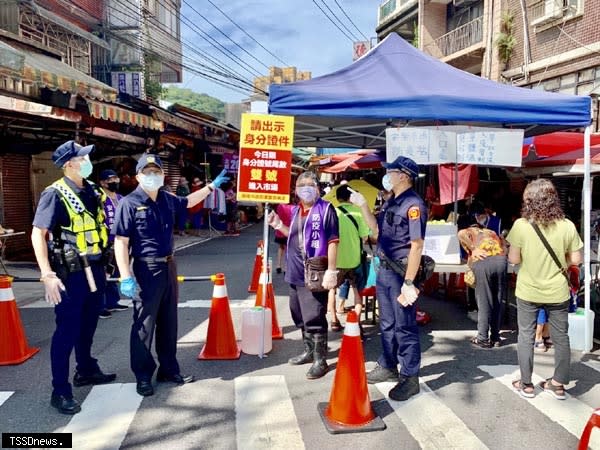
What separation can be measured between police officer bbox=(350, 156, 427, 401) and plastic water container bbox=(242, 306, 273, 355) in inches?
53.0

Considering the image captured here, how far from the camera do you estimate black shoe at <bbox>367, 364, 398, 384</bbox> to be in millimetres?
4352

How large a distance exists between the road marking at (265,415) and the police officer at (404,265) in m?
0.93

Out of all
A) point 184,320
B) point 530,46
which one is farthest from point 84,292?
point 530,46

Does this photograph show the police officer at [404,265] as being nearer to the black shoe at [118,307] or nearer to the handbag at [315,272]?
the handbag at [315,272]

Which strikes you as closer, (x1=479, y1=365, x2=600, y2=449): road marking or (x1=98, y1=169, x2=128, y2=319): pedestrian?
(x1=479, y1=365, x2=600, y2=449): road marking

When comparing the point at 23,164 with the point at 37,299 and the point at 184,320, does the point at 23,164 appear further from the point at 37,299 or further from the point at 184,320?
the point at 184,320

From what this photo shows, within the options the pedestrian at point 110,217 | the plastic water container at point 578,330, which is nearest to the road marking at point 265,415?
the pedestrian at point 110,217

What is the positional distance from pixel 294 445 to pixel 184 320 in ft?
11.5

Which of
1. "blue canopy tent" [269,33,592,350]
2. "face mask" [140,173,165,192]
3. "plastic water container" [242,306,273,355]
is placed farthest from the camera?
"blue canopy tent" [269,33,592,350]

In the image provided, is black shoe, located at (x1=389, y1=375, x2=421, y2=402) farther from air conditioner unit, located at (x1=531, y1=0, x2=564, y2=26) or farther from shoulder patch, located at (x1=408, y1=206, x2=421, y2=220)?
air conditioner unit, located at (x1=531, y1=0, x2=564, y2=26)

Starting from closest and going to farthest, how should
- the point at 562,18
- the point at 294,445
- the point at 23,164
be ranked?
the point at 294,445
the point at 23,164
the point at 562,18

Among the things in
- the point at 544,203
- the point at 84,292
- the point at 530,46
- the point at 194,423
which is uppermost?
the point at 530,46

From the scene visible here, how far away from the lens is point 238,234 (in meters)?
17.8

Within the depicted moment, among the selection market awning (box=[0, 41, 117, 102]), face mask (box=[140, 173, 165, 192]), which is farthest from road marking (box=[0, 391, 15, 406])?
market awning (box=[0, 41, 117, 102])
